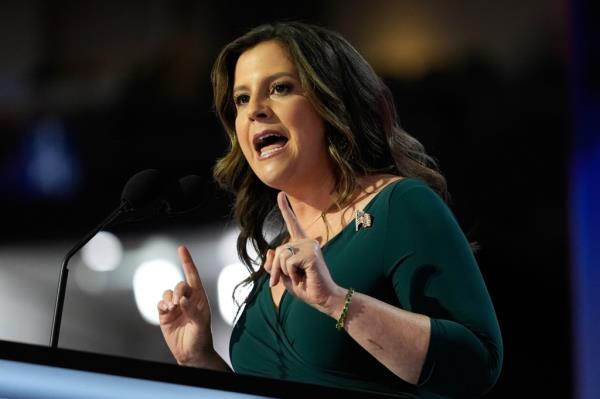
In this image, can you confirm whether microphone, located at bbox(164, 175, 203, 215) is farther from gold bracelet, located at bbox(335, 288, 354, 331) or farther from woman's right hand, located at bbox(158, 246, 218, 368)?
gold bracelet, located at bbox(335, 288, 354, 331)

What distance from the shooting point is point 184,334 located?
1.48 metres

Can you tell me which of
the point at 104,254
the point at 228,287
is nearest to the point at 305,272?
the point at 228,287

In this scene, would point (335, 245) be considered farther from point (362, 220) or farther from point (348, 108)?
point (348, 108)

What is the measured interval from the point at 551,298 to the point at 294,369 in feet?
2.91

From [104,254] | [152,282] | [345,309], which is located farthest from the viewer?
[104,254]

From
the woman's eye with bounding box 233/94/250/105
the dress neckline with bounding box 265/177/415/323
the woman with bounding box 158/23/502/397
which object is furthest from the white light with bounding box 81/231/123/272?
the dress neckline with bounding box 265/177/415/323

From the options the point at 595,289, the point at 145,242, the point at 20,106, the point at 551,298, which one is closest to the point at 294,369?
the point at 595,289

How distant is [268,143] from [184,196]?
0.16 metres

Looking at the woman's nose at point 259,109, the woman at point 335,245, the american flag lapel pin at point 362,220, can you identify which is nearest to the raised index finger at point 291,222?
the woman at point 335,245

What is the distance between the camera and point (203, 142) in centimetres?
279

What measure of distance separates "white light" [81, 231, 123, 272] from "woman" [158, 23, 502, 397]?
1758 millimetres

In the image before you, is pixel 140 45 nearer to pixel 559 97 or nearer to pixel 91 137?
pixel 91 137

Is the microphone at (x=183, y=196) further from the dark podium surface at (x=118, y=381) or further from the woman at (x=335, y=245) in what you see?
the dark podium surface at (x=118, y=381)

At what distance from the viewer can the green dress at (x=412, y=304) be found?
1.21m
